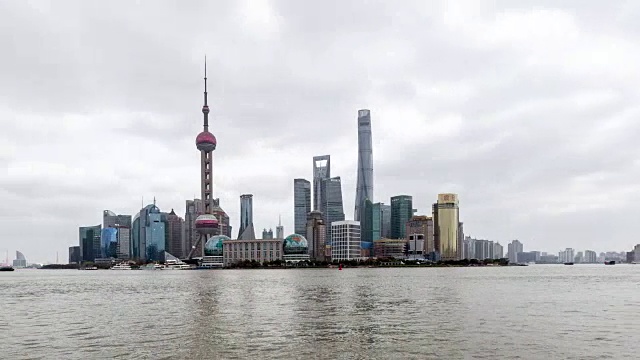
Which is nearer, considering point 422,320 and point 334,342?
point 334,342

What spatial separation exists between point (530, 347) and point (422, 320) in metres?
19.8

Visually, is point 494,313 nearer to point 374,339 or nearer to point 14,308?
Result: point 374,339

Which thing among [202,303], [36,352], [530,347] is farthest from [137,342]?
[202,303]

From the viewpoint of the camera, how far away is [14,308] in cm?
9444

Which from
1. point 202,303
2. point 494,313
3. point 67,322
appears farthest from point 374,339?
point 202,303

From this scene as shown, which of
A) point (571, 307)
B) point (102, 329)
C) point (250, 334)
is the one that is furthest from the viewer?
point (571, 307)

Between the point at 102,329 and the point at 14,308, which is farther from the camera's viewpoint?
the point at 14,308

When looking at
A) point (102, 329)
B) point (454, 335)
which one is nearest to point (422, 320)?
point (454, 335)

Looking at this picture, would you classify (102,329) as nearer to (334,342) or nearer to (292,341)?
(292,341)

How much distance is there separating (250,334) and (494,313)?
35222 mm

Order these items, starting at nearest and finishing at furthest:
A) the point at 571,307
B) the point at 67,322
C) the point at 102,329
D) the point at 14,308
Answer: the point at 102,329 < the point at 67,322 < the point at 571,307 < the point at 14,308

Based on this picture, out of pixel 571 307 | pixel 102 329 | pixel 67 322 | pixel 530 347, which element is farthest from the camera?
pixel 571 307

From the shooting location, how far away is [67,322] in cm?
7062

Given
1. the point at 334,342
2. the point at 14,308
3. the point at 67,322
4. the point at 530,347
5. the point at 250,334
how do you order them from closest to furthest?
the point at 530,347 < the point at 334,342 < the point at 250,334 < the point at 67,322 < the point at 14,308
